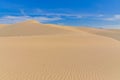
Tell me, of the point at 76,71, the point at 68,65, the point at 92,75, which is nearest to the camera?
the point at 92,75

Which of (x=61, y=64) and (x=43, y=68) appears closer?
(x=43, y=68)

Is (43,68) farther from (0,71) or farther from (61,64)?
(0,71)

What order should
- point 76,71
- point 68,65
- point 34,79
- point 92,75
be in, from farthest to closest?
point 68,65
point 76,71
point 92,75
point 34,79

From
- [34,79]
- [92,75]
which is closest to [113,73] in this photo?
[92,75]

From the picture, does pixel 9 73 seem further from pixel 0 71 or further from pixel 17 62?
pixel 17 62

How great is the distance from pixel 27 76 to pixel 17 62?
2674 mm

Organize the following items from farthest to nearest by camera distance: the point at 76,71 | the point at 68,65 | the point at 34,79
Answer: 1. the point at 68,65
2. the point at 76,71
3. the point at 34,79

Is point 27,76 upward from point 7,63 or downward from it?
downward

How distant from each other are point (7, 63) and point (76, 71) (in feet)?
13.5

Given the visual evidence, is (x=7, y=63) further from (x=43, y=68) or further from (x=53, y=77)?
(x=53, y=77)

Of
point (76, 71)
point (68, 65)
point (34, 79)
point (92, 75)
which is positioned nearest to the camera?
point (34, 79)

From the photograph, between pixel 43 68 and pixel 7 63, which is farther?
pixel 7 63

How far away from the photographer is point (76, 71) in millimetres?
8664

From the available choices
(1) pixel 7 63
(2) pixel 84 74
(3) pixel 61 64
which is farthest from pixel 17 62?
(2) pixel 84 74
